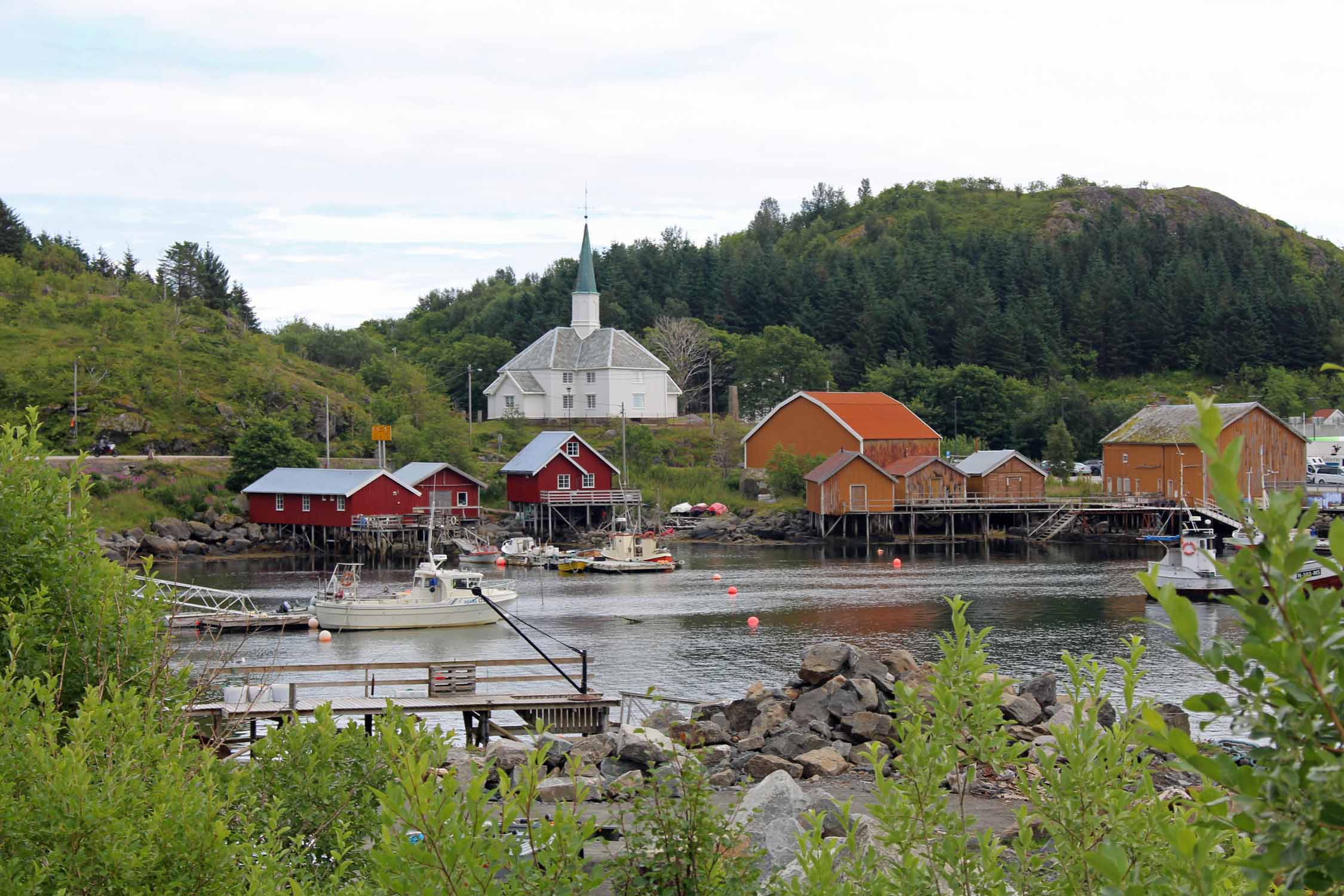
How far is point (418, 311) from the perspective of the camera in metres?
125

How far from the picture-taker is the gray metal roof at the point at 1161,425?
57.3m

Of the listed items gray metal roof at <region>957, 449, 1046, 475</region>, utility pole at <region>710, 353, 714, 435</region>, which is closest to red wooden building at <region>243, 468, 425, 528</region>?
utility pole at <region>710, 353, 714, 435</region>

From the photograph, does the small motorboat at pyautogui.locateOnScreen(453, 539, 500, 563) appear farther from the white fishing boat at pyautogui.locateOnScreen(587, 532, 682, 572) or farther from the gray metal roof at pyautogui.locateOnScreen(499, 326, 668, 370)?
the gray metal roof at pyautogui.locateOnScreen(499, 326, 668, 370)

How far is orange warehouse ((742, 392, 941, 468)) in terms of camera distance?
213 ft

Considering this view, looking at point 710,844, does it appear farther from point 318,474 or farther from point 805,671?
point 318,474

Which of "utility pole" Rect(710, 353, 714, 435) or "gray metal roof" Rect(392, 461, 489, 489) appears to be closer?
"gray metal roof" Rect(392, 461, 489, 489)

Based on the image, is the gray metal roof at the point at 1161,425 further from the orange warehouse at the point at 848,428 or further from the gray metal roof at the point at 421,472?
the gray metal roof at the point at 421,472

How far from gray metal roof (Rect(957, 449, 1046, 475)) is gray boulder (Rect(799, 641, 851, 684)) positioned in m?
41.4

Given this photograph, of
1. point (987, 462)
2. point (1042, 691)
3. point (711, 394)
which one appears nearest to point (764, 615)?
point (1042, 691)

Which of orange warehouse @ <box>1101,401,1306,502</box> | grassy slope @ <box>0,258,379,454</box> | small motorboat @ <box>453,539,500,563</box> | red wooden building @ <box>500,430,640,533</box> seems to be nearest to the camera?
small motorboat @ <box>453,539,500,563</box>

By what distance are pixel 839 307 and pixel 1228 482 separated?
318ft

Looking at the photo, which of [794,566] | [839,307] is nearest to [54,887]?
[794,566]

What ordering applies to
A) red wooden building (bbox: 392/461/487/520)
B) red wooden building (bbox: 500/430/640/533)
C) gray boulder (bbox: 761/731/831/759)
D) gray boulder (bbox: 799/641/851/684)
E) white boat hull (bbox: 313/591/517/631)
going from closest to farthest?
gray boulder (bbox: 761/731/831/759), gray boulder (bbox: 799/641/851/684), white boat hull (bbox: 313/591/517/631), red wooden building (bbox: 392/461/487/520), red wooden building (bbox: 500/430/640/533)

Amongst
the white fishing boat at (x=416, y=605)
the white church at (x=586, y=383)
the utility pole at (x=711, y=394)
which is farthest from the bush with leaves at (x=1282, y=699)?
the white church at (x=586, y=383)
